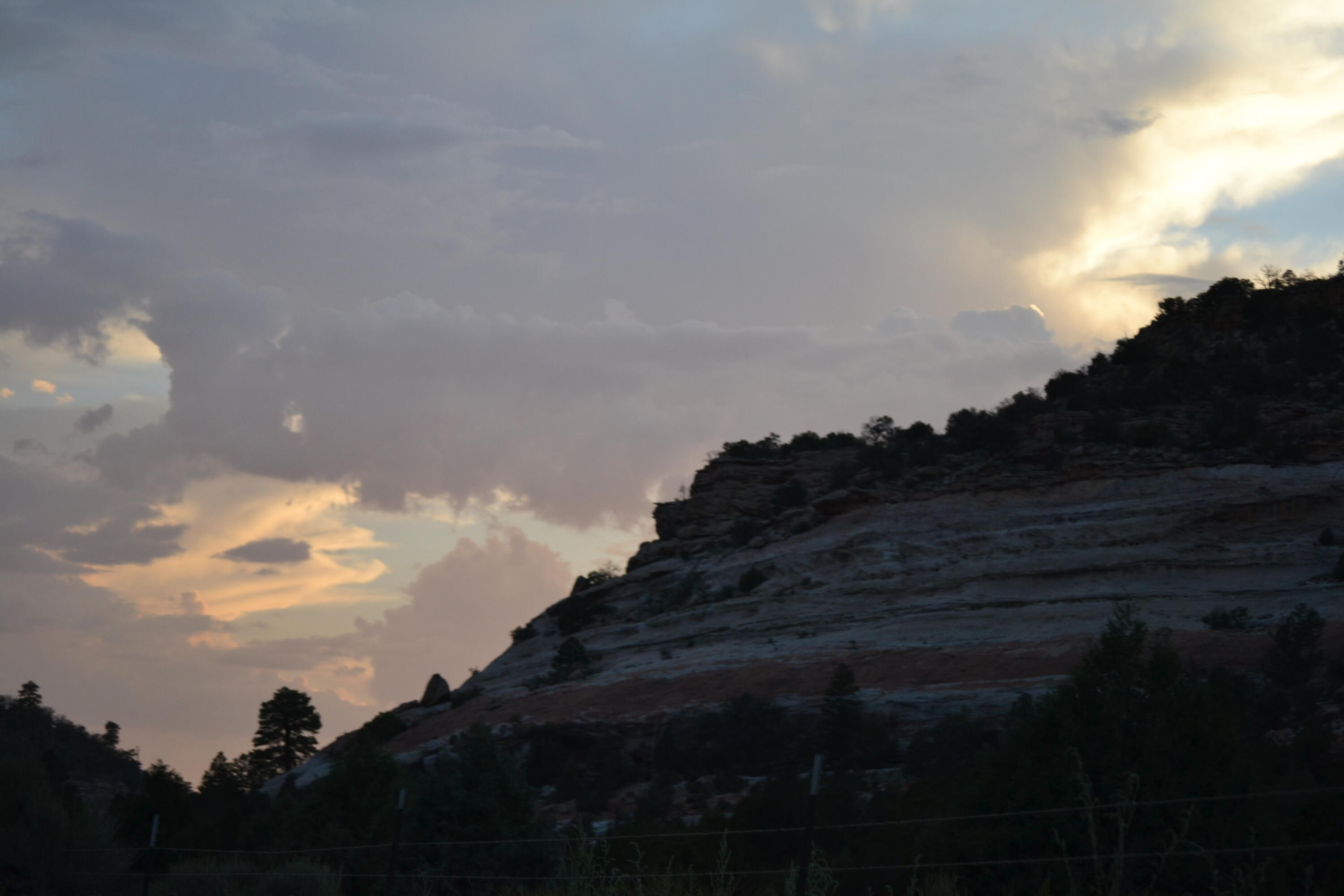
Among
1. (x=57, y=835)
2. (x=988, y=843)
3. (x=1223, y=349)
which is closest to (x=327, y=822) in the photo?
(x=57, y=835)

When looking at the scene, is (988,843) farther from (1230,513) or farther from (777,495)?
(777,495)

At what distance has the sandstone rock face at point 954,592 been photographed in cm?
3738

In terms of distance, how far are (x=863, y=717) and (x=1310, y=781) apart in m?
16.3

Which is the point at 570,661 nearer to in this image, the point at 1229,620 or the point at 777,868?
the point at 1229,620

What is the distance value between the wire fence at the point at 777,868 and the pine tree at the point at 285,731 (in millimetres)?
31123

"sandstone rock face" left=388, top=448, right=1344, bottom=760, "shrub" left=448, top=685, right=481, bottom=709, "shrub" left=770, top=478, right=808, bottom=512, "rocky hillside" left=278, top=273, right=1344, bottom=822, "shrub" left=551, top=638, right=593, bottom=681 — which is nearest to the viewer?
"sandstone rock face" left=388, top=448, right=1344, bottom=760

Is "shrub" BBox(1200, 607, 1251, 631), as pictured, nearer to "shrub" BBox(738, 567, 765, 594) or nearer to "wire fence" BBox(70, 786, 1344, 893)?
"shrub" BBox(738, 567, 765, 594)

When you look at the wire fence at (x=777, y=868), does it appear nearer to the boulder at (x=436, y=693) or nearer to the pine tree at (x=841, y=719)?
the pine tree at (x=841, y=719)

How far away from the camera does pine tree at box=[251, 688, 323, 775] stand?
197 ft

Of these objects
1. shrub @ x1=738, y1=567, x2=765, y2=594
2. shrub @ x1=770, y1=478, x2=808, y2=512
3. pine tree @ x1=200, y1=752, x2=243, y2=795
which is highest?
shrub @ x1=770, y1=478, x2=808, y2=512

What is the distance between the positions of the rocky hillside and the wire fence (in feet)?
48.8

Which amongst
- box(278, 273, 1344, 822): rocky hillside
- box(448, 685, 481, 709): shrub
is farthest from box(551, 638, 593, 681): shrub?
box(448, 685, 481, 709): shrub

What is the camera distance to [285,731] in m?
60.9

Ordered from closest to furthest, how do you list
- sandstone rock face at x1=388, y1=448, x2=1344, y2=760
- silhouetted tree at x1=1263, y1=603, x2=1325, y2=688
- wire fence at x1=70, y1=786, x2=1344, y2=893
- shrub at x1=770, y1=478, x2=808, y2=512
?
1. wire fence at x1=70, y1=786, x2=1344, y2=893
2. silhouetted tree at x1=1263, y1=603, x2=1325, y2=688
3. sandstone rock face at x1=388, y1=448, x2=1344, y2=760
4. shrub at x1=770, y1=478, x2=808, y2=512
